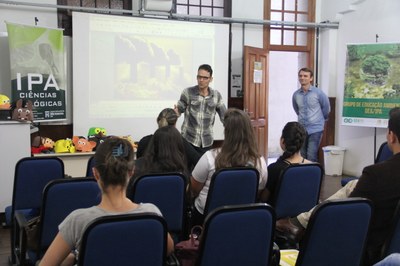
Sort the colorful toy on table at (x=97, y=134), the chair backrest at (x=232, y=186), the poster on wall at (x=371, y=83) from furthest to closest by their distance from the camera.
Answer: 1. the poster on wall at (x=371, y=83)
2. the colorful toy on table at (x=97, y=134)
3. the chair backrest at (x=232, y=186)

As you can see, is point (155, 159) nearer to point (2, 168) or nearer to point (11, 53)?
point (2, 168)

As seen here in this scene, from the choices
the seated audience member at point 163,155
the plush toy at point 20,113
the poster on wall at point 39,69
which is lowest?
the seated audience member at point 163,155

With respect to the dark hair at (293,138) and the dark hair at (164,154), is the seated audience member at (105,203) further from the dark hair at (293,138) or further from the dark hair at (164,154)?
the dark hair at (293,138)

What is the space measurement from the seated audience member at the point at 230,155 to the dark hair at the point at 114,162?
110 cm

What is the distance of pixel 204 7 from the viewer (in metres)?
6.83

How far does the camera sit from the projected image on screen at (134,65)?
573 cm

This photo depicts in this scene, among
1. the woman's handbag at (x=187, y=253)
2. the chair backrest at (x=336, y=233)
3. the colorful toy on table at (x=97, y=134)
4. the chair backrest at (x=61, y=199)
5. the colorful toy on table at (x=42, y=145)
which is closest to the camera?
the chair backrest at (x=336, y=233)

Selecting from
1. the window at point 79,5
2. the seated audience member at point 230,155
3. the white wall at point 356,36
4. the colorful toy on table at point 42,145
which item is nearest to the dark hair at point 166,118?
the seated audience member at point 230,155

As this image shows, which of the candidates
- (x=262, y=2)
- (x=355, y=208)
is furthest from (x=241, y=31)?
(x=355, y=208)

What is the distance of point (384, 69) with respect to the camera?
244 inches

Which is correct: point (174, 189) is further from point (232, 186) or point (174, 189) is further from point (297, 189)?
point (297, 189)

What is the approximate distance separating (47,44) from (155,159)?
3232mm

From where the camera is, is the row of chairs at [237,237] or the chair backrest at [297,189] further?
the chair backrest at [297,189]

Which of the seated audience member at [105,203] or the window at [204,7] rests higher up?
the window at [204,7]
